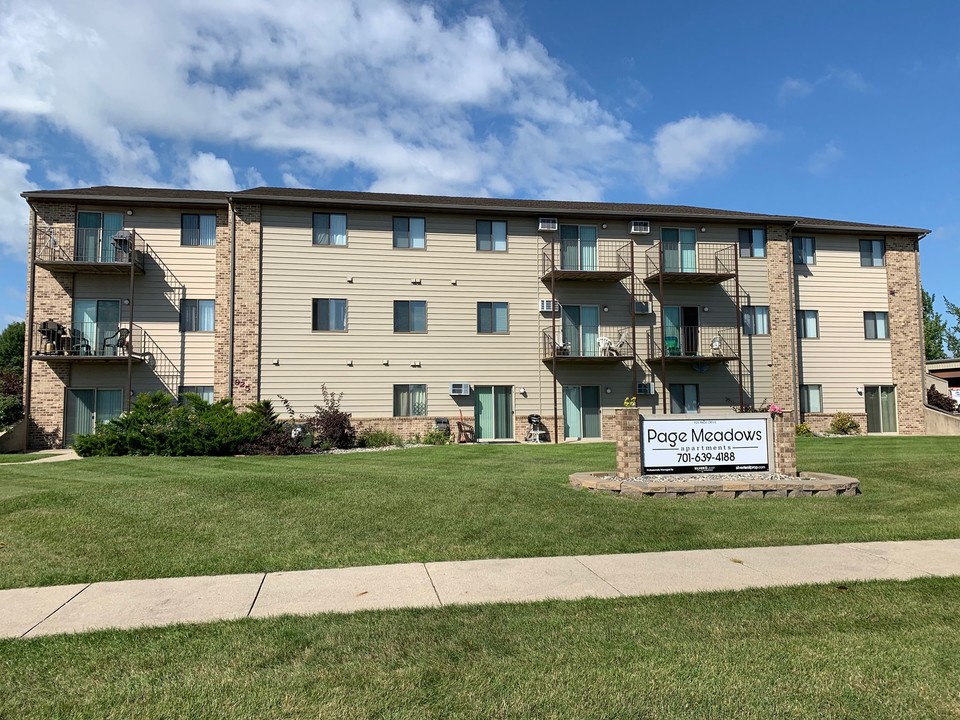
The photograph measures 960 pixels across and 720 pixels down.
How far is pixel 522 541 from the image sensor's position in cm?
716

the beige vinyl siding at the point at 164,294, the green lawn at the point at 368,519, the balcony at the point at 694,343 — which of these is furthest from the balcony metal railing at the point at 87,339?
the balcony at the point at 694,343

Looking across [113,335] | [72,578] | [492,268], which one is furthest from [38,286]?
[72,578]

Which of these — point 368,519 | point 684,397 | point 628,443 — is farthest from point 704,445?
point 684,397

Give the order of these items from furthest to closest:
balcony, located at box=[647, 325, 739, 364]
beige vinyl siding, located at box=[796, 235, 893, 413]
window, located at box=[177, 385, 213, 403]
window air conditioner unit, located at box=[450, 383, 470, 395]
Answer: beige vinyl siding, located at box=[796, 235, 893, 413], balcony, located at box=[647, 325, 739, 364], window air conditioner unit, located at box=[450, 383, 470, 395], window, located at box=[177, 385, 213, 403]

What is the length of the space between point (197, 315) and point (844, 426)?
2404 cm

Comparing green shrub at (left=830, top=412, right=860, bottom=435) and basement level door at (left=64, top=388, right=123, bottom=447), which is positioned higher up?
basement level door at (left=64, top=388, right=123, bottom=447)

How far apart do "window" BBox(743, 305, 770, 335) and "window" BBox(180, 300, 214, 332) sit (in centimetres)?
1961

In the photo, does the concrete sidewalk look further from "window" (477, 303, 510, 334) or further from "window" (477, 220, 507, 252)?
"window" (477, 220, 507, 252)

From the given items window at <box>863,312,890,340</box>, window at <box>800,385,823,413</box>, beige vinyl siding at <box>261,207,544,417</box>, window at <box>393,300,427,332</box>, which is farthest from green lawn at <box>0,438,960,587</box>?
window at <box>863,312,890,340</box>

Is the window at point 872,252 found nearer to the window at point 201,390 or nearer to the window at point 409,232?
the window at point 409,232

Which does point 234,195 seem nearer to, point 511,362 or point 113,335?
point 113,335

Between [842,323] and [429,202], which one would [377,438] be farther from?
[842,323]

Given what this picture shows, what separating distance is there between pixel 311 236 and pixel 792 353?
1847 cm

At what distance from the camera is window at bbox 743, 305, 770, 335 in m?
25.6
